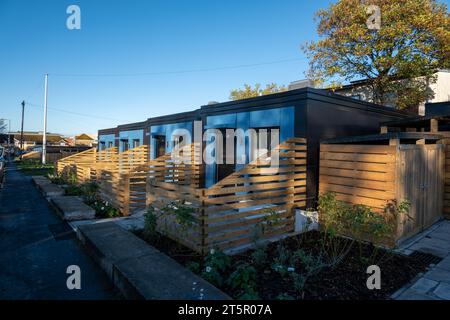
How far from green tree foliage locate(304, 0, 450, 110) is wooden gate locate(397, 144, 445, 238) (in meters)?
9.14

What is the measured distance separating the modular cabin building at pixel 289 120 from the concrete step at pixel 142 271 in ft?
13.0

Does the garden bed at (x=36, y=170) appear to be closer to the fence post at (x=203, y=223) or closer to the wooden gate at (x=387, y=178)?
the fence post at (x=203, y=223)

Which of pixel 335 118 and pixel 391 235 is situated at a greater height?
pixel 335 118

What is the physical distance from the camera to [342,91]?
2012 centimetres

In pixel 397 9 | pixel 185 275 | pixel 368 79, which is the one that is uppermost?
pixel 397 9

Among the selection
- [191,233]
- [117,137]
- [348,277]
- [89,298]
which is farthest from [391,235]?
[117,137]

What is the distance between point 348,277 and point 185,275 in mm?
2433

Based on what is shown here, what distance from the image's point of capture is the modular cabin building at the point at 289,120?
22.2ft

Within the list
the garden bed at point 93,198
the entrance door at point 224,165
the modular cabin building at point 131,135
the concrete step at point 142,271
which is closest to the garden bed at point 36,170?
the modular cabin building at point 131,135

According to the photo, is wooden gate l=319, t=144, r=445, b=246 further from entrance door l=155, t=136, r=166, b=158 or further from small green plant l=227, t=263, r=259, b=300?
entrance door l=155, t=136, r=166, b=158

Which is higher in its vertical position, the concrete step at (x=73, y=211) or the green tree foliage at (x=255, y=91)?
the green tree foliage at (x=255, y=91)

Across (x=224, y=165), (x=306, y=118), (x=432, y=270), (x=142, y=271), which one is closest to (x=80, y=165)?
(x=224, y=165)

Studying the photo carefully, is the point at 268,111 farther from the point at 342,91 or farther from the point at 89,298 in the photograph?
the point at 342,91

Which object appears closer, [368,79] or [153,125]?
[153,125]
